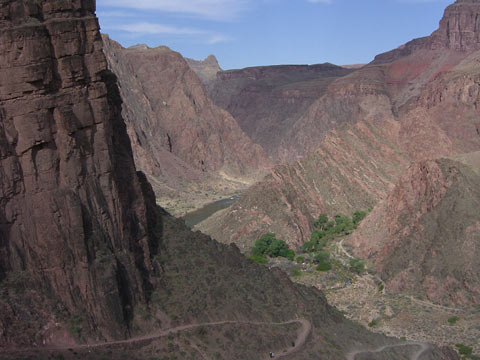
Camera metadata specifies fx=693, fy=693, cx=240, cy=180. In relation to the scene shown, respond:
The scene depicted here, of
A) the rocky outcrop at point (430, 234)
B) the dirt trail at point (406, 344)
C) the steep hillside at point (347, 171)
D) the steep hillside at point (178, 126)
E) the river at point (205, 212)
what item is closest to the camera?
the dirt trail at point (406, 344)

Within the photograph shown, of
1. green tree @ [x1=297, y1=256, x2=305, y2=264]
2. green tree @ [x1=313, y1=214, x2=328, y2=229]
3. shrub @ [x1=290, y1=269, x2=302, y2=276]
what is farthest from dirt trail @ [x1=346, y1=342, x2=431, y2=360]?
green tree @ [x1=313, y1=214, x2=328, y2=229]

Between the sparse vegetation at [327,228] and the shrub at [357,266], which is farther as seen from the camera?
the sparse vegetation at [327,228]

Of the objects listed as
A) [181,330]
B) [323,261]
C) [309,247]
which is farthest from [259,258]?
[181,330]

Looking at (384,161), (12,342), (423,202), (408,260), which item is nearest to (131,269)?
(12,342)

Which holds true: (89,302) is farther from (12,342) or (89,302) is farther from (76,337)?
(12,342)

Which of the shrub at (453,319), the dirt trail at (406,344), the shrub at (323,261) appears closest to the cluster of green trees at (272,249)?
the shrub at (323,261)

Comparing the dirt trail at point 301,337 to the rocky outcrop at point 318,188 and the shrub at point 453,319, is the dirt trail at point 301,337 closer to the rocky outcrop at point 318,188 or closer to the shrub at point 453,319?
the shrub at point 453,319
